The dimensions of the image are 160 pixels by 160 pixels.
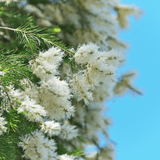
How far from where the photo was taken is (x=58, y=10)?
265 cm

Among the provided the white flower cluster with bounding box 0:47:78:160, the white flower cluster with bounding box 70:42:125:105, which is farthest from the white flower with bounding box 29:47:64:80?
the white flower cluster with bounding box 70:42:125:105

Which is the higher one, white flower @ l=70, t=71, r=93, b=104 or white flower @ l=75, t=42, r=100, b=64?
white flower @ l=75, t=42, r=100, b=64

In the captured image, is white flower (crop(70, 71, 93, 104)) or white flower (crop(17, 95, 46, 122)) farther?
white flower (crop(70, 71, 93, 104))

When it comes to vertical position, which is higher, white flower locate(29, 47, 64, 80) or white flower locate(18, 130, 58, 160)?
white flower locate(29, 47, 64, 80)

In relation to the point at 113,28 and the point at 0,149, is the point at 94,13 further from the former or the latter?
the point at 0,149

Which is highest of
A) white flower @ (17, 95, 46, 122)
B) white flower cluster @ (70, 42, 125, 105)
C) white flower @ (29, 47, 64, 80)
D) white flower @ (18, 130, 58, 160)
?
white flower cluster @ (70, 42, 125, 105)


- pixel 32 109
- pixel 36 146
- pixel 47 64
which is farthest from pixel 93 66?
pixel 36 146

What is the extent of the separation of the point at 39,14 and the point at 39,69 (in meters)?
2.06

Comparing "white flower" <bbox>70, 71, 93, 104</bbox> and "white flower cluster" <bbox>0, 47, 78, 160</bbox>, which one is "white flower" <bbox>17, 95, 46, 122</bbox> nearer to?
"white flower cluster" <bbox>0, 47, 78, 160</bbox>

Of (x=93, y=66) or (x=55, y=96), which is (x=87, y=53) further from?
(x=55, y=96)

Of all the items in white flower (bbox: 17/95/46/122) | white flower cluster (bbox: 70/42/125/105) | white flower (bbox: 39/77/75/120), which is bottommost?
white flower (bbox: 17/95/46/122)

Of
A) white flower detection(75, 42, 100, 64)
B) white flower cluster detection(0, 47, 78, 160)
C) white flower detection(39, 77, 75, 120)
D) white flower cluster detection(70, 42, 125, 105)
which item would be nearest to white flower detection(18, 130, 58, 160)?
white flower cluster detection(0, 47, 78, 160)

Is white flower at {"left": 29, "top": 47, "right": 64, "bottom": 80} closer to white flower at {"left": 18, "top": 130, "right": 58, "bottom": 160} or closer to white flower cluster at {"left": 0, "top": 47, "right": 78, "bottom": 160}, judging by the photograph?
white flower cluster at {"left": 0, "top": 47, "right": 78, "bottom": 160}

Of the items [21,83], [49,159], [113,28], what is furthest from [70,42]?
[49,159]
